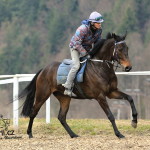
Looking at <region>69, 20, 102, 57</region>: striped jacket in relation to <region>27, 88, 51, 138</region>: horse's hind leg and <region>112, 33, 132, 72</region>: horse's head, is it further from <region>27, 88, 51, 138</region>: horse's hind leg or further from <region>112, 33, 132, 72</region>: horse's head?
<region>27, 88, 51, 138</region>: horse's hind leg

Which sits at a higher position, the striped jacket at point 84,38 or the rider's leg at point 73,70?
the striped jacket at point 84,38

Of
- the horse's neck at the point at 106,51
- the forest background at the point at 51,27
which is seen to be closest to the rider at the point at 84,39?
the horse's neck at the point at 106,51

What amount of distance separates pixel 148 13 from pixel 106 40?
75717 millimetres

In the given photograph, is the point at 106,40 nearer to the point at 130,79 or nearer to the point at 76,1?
the point at 130,79

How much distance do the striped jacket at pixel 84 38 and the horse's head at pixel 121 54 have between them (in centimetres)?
51

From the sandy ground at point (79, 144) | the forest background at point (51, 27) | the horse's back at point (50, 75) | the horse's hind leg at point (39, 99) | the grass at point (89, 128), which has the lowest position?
the forest background at point (51, 27)

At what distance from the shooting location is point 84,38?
42.9ft

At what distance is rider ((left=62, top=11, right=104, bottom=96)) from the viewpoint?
12930mm

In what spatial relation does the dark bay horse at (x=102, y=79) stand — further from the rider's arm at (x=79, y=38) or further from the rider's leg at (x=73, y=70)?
the rider's arm at (x=79, y=38)

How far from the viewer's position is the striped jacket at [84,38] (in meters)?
13.0

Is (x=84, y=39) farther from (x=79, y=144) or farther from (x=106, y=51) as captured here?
(x=79, y=144)

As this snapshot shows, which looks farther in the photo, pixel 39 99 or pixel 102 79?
pixel 39 99

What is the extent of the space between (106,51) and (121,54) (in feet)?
1.53

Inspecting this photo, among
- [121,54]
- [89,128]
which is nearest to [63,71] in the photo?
[121,54]
